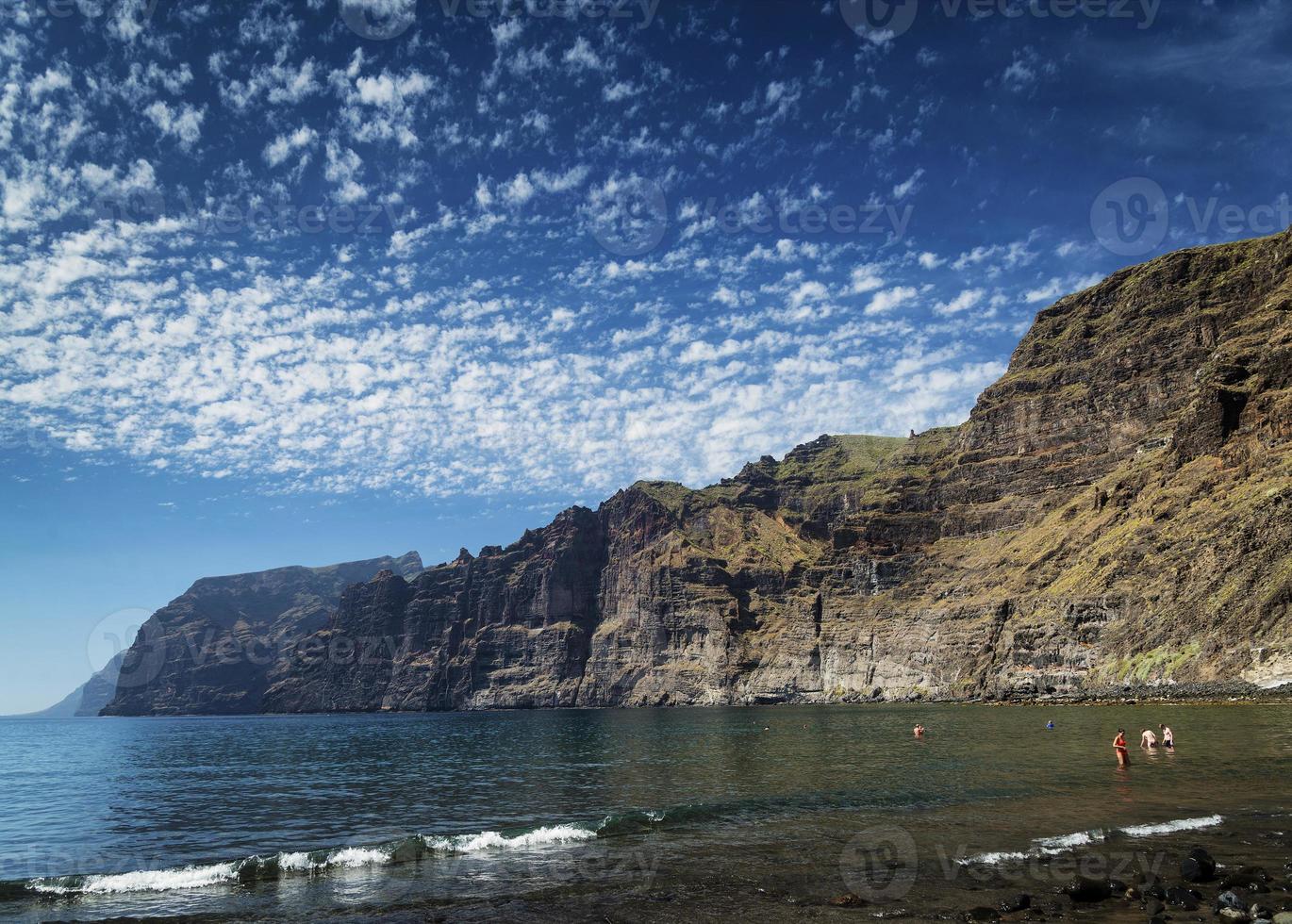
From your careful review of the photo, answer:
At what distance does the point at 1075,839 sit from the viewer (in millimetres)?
25125

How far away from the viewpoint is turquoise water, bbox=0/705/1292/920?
22.7m

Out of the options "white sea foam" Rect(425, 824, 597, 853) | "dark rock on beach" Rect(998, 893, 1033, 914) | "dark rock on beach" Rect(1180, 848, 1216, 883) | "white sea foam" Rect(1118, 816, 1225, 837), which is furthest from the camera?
"white sea foam" Rect(425, 824, 597, 853)

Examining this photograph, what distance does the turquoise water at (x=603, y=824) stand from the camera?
74.6 feet

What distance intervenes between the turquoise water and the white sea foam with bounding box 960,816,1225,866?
0.17 meters

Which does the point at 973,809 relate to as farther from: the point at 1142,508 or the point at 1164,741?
the point at 1142,508

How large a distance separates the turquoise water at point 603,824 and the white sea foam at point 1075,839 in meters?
0.17

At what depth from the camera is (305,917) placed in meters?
20.9

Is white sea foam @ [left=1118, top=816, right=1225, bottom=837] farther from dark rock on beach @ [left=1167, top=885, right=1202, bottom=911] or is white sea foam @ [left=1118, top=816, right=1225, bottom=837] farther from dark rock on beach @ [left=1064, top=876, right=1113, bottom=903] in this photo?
dark rock on beach @ [left=1064, top=876, right=1113, bottom=903]

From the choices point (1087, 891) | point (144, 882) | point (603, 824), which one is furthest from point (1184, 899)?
point (144, 882)

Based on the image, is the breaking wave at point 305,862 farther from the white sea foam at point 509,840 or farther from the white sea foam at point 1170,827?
the white sea foam at point 1170,827

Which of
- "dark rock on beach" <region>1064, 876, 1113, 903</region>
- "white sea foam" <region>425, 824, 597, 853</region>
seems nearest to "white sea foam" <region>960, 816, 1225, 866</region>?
"dark rock on beach" <region>1064, 876, 1113, 903</region>

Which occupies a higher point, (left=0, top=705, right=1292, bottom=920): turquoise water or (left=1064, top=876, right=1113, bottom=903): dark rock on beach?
(left=1064, top=876, right=1113, bottom=903): dark rock on beach

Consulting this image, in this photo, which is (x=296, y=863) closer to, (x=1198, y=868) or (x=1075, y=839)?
(x=1075, y=839)

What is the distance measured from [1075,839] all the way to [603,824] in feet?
61.3
